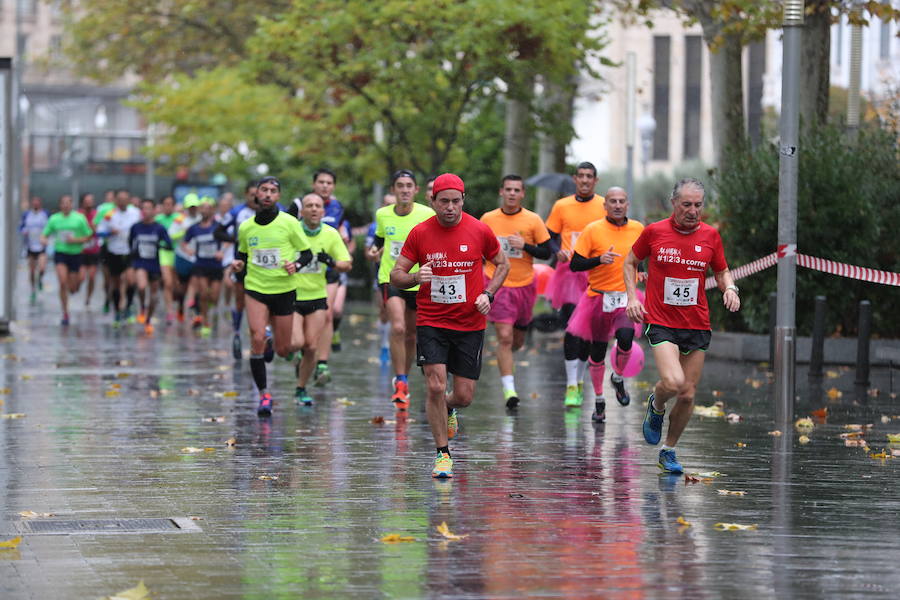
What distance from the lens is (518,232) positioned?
14.3 metres

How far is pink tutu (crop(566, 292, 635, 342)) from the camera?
13867 mm

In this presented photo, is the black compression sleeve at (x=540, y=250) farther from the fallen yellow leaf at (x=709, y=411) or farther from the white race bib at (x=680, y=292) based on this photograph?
the white race bib at (x=680, y=292)

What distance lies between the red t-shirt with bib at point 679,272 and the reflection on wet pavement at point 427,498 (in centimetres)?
93

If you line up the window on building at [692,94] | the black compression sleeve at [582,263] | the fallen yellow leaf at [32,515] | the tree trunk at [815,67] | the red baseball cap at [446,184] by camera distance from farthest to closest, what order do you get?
the window on building at [692,94]
the tree trunk at [815,67]
the black compression sleeve at [582,263]
the red baseball cap at [446,184]
the fallen yellow leaf at [32,515]

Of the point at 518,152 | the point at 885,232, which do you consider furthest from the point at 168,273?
the point at 885,232

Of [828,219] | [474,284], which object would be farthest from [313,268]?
[828,219]

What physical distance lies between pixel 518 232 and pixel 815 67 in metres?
8.44

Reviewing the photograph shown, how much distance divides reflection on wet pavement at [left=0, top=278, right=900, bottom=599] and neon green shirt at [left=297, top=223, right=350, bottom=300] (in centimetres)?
94

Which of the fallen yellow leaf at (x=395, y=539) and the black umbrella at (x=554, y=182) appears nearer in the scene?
the fallen yellow leaf at (x=395, y=539)

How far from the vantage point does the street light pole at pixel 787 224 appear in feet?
44.1

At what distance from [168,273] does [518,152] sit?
6.83 m

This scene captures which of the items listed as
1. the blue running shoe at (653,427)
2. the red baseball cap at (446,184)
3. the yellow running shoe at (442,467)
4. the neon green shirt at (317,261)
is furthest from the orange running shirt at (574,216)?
the yellow running shoe at (442,467)

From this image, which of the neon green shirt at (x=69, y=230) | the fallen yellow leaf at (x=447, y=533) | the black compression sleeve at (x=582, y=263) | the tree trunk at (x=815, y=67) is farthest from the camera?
the neon green shirt at (x=69, y=230)

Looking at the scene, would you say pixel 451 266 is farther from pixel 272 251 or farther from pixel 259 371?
pixel 259 371
